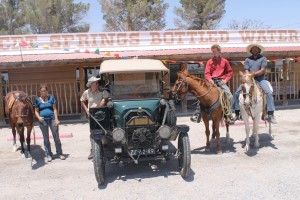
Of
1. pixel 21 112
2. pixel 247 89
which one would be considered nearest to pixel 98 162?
pixel 21 112

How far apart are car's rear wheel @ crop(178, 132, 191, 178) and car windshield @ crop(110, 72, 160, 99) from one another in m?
1.00

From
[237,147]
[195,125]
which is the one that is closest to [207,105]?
[237,147]

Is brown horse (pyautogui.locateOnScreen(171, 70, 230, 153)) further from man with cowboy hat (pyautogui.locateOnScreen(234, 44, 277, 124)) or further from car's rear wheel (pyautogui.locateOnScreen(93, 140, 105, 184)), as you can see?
car's rear wheel (pyautogui.locateOnScreen(93, 140, 105, 184))

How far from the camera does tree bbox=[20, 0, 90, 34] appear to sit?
32.8m

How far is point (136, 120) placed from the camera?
5.46m

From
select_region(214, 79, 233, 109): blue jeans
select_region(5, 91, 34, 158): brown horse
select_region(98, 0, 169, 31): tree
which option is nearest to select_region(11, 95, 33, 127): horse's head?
select_region(5, 91, 34, 158): brown horse

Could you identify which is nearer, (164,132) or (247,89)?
(164,132)

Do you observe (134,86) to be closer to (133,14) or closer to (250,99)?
(250,99)

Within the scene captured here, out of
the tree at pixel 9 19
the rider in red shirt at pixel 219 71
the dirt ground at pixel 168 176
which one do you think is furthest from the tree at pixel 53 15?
the rider in red shirt at pixel 219 71

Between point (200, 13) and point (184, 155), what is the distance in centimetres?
2937

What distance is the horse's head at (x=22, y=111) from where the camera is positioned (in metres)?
6.37

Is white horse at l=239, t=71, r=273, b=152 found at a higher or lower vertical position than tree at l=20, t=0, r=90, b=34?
lower

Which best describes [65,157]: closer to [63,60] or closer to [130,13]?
[63,60]

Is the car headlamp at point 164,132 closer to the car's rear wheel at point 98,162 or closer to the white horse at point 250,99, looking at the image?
the car's rear wheel at point 98,162
